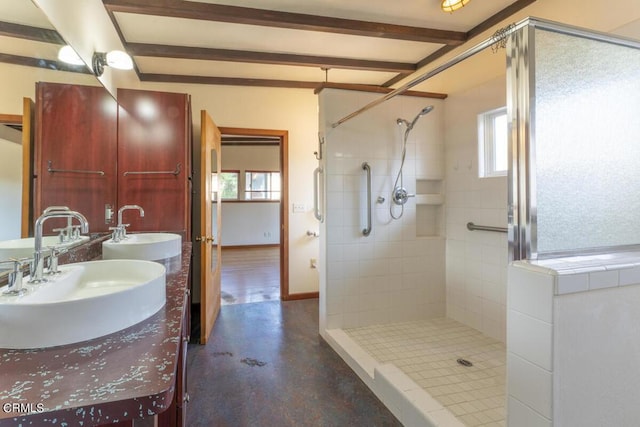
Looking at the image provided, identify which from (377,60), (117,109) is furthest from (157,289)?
(377,60)

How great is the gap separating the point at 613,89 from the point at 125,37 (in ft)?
10.5

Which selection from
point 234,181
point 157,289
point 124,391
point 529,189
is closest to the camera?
point 124,391

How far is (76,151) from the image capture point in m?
1.79

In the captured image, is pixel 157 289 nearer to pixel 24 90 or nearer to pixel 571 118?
pixel 24 90

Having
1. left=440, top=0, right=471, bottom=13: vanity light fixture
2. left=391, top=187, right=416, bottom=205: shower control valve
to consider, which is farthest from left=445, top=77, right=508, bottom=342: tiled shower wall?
left=440, top=0, right=471, bottom=13: vanity light fixture

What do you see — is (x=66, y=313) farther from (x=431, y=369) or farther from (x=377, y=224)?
(x=377, y=224)

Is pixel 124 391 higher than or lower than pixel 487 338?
higher

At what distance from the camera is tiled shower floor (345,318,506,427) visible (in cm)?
169

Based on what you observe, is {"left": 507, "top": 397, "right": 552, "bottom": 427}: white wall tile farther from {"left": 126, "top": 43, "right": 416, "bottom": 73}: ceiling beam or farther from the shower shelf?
{"left": 126, "top": 43, "right": 416, "bottom": 73}: ceiling beam

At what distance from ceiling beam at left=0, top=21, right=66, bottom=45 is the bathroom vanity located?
106 cm

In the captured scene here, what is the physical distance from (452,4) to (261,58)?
63.5 inches

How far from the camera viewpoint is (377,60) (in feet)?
10.3

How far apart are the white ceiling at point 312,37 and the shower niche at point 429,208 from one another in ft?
2.85

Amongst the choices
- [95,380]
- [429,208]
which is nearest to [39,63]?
[95,380]
